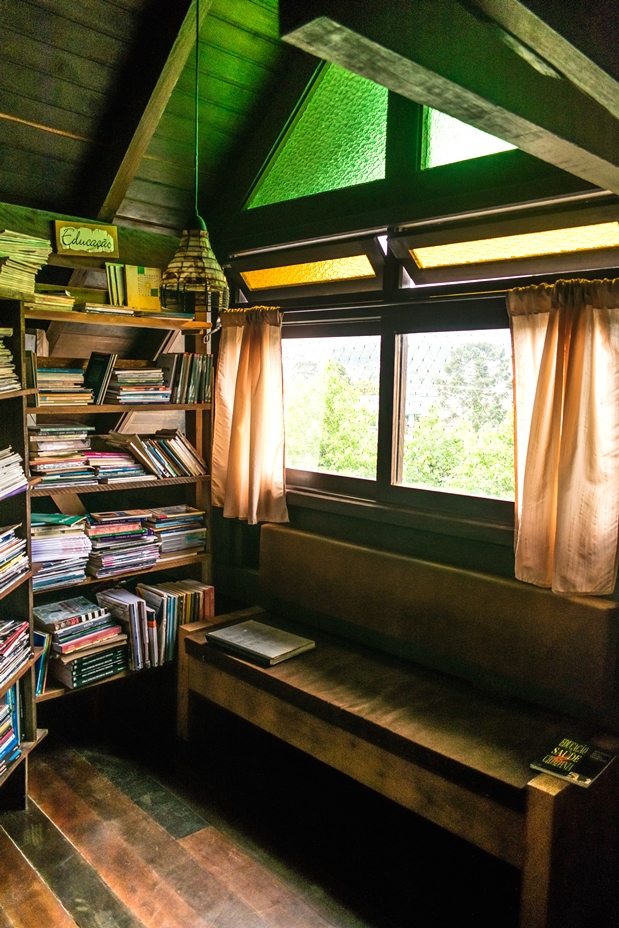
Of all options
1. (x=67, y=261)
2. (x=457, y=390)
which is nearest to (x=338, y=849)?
(x=457, y=390)

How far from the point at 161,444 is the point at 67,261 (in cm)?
102

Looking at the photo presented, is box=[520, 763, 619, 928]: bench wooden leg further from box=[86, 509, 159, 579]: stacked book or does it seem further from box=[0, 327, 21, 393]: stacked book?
box=[0, 327, 21, 393]: stacked book

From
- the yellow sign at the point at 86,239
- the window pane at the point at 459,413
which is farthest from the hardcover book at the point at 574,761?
the yellow sign at the point at 86,239

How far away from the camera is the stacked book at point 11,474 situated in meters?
2.59

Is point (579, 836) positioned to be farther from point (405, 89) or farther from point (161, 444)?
point (161, 444)

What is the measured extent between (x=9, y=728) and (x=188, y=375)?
191 cm

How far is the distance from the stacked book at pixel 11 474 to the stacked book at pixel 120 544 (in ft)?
2.27

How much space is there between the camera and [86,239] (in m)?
3.45

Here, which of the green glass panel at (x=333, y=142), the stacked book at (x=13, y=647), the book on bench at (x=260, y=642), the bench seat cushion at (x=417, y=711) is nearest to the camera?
the bench seat cushion at (x=417, y=711)

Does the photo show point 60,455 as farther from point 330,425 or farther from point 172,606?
point 330,425

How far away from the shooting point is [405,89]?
1172 millimetres

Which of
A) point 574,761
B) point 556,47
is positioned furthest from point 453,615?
point 556,47

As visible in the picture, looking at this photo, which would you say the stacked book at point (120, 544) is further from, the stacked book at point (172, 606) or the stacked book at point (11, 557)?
the stacked book at point (11, 557)

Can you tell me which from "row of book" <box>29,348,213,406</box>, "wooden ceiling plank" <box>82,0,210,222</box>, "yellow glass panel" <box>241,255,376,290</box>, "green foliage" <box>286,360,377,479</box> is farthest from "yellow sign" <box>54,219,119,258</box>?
"green foliage" <box>286,360,377,479</box>
